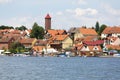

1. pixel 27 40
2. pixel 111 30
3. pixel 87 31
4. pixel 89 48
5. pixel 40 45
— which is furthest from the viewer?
pixel 87 31

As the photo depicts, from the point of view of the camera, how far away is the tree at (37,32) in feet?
478

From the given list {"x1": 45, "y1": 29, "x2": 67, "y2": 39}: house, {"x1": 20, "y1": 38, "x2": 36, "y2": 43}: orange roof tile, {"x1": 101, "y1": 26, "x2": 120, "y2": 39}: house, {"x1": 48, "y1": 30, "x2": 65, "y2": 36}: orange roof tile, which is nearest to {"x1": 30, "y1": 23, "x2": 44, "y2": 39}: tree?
{"x1": 20, "y1": 38, "x2": 36, "y2": 43}: orange roof tile

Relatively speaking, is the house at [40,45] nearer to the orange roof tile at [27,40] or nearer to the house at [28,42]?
the house at [28,42]

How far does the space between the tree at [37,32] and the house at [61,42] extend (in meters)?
5.14

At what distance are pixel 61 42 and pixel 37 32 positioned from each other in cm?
875

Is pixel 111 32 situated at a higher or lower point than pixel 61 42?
higher

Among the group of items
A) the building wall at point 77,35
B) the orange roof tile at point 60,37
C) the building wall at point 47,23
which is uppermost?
the building wall at point 47,23

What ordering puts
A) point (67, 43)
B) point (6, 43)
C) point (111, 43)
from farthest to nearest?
point (6, 43) → point (67, 43) → point (111, 43)

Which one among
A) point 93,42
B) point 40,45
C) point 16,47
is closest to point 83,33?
point 40,45

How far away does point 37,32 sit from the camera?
14712 cm

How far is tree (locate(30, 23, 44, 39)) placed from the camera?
145625 mm

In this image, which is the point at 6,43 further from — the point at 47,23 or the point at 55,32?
the point at 47,23

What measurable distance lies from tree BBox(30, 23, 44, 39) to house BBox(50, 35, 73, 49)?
202 inches

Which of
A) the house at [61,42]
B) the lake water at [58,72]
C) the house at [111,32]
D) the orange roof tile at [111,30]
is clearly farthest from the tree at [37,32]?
the lake water at [58,72]
